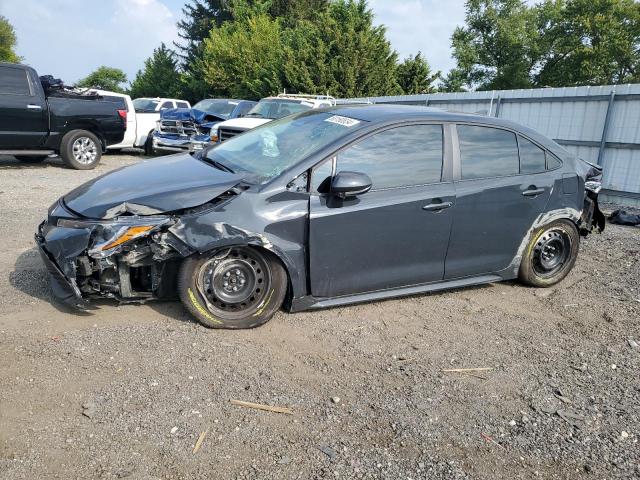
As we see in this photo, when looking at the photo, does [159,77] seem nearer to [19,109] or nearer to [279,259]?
[19,109]

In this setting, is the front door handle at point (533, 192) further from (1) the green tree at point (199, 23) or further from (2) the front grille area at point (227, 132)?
(1) the green tree at point (199, 23)

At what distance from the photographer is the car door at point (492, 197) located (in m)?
4.41

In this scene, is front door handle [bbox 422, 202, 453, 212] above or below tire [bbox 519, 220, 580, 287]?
above

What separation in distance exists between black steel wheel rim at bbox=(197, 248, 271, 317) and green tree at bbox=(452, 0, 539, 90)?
47818 mm

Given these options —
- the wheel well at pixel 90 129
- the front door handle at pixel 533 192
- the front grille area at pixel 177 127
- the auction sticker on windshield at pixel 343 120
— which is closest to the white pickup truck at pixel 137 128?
the front grille area at pixel 177 127

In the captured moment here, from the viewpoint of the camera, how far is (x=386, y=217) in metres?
4.05

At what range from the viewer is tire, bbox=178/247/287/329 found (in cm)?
370

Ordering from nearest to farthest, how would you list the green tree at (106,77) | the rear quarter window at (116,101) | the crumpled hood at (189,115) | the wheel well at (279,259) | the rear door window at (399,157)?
the wheel well at (279,259)
the rear door window at (399,157)
the rear quarter window at (116,101)
the crumpled hood at (189,115)
the green tree at (106,77)

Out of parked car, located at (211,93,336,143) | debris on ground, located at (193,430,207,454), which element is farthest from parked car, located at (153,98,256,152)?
debris on ground, located at (193,430,207,454)

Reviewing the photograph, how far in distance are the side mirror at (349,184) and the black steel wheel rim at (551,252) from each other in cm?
214

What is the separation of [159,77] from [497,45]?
32.6 metres

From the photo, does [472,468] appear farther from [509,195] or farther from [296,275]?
[509,195]

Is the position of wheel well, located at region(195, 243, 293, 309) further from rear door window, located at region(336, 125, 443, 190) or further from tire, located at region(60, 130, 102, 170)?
tire, located at region(60, 130, 102, 170)

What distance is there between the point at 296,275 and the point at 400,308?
3.68 feet
